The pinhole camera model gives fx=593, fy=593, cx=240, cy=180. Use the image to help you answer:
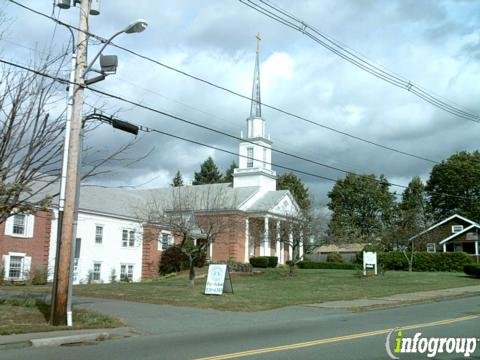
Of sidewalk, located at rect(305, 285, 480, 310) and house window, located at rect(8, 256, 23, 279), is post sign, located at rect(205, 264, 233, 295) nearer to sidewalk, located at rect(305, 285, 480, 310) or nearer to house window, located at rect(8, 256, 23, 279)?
sidewalk, located at rect(305, 285, 480, 310)

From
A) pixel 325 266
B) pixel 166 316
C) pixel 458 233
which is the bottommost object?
pixel 166 316

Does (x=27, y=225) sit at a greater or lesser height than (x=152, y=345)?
greater

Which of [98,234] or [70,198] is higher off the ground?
[98,234]

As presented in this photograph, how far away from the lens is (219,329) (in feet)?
49.8

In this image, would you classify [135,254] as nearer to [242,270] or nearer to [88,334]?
[242,270]

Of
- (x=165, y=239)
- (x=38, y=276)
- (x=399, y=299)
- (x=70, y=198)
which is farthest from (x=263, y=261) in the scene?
(x=70, y=198)

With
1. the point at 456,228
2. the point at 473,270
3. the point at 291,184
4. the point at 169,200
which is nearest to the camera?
the point at 473,270

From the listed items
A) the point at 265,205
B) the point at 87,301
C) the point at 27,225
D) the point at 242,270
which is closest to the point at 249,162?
the point at 265,205

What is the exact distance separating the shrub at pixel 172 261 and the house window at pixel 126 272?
3.04m

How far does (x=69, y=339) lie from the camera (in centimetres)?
1267

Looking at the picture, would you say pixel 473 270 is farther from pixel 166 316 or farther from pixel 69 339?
pixel 69 339

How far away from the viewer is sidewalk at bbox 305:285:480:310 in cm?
2131

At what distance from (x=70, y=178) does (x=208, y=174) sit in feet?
265

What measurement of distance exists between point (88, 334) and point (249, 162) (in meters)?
46.7
